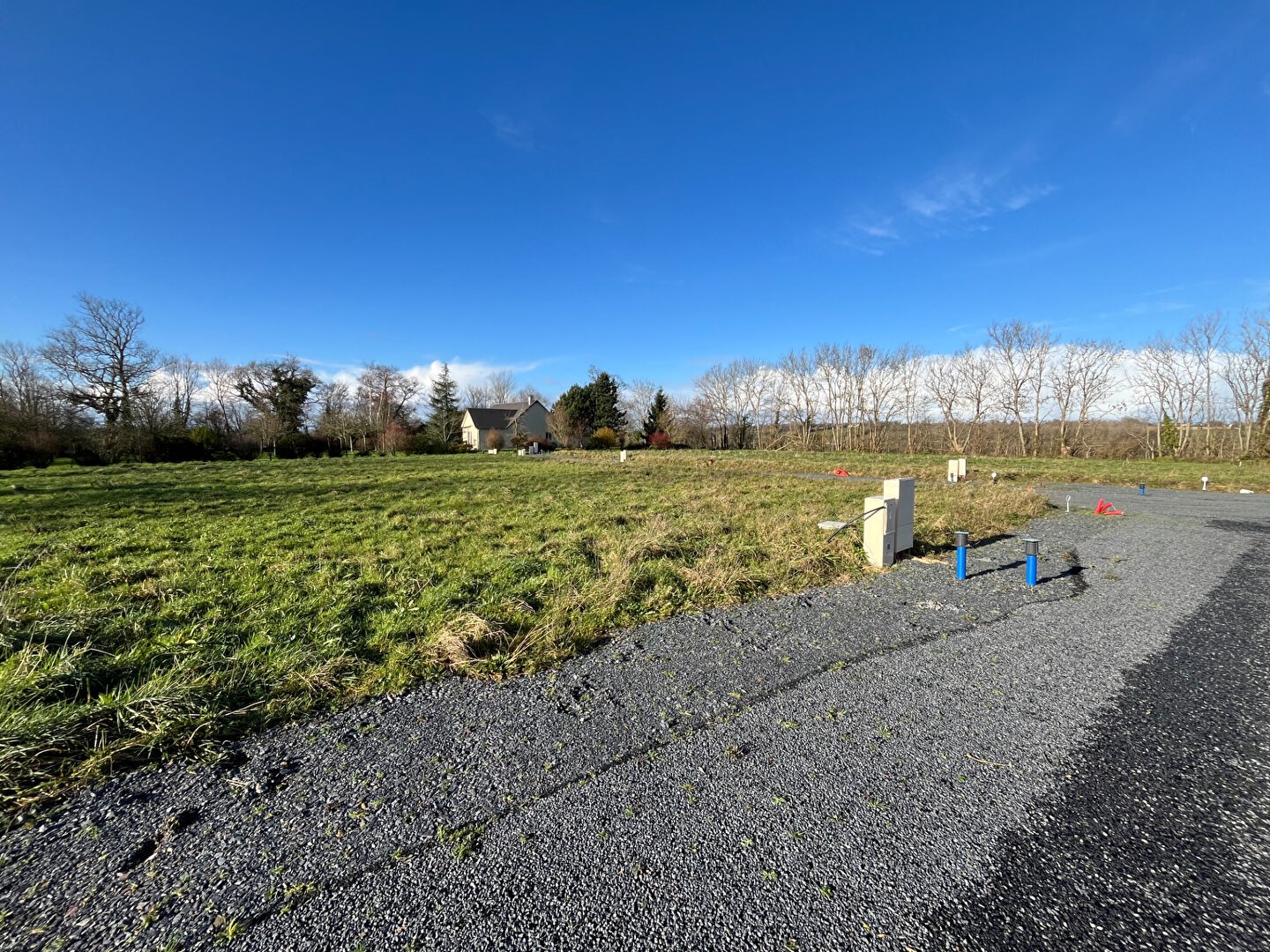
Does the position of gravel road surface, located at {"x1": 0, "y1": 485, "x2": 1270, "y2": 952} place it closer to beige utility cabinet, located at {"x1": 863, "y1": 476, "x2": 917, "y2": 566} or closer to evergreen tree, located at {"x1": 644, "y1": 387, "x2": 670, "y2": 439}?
beige utility cabinet, located at {"x1": 863, "y1": 476, "x2": 917, "y2": 566}

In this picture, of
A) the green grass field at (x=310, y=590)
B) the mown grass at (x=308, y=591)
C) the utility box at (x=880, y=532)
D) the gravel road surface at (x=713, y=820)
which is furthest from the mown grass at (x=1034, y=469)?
the gravel road surface at (x=713, y=820)

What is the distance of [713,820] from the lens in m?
2.24

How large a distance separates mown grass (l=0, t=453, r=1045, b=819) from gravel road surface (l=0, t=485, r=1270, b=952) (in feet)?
1.36

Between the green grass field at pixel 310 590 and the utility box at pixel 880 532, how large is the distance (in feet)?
0.93

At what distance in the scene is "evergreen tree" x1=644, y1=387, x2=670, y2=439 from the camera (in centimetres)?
5172

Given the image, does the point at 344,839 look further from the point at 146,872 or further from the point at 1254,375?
the point at 1254,375

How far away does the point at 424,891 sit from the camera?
1.87m

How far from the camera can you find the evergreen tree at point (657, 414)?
51719 millimetres

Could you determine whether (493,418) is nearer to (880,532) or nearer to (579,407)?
(579,407)

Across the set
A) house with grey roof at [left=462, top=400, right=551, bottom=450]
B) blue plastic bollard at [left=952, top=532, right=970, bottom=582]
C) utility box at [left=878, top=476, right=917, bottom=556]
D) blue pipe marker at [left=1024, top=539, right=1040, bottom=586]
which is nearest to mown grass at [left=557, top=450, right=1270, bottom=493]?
utility box at [left=878, top=476, right=917, bottom=556]

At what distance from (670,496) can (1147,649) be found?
982 centimetres

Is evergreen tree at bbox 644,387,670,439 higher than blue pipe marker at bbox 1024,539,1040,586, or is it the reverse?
evergreen tree at bbox 644,387,670,439

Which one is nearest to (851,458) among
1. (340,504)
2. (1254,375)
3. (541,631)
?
(1254,375)

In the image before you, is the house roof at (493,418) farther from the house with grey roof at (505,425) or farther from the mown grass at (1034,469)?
the mown grass at (1034,469)
